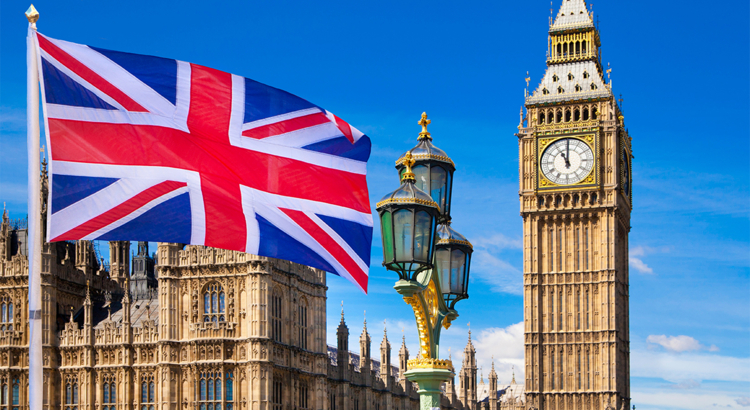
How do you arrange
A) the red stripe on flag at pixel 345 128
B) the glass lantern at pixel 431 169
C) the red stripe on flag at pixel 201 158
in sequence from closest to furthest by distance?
1. the red stripe on flag at pixel 201 158
2. the red stripe on flag at pixel 345 128
3. the glass lantern at pixel 431 169

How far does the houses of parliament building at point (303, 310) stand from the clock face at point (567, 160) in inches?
4.5

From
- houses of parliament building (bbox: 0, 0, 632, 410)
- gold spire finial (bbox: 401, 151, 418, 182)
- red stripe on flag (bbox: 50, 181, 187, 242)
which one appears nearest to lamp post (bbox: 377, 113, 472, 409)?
gold spire finial (bbox: 401, 151, 418, 182)

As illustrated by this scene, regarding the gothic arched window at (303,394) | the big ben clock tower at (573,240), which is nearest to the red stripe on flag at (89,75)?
the gothic arched window at (303,394)

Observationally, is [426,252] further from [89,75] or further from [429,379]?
[89,75]

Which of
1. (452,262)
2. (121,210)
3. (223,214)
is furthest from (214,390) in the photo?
(121,210)

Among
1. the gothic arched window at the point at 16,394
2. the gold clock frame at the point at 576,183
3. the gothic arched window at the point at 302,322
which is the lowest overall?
the gothic arched window at the point at 16,394

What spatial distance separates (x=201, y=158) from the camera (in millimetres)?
15000

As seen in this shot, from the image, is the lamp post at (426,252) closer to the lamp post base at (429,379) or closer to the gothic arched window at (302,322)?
the lamp post base at (429,379)

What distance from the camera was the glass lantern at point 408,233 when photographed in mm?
14602

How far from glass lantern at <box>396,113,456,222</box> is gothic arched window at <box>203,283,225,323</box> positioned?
4289 cm

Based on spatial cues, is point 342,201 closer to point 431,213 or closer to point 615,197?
point 431,213

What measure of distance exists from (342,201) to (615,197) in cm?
7266

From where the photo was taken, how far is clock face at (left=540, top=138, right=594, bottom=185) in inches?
3469

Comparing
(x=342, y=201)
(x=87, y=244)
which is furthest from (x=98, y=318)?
(x=342, y=201)
